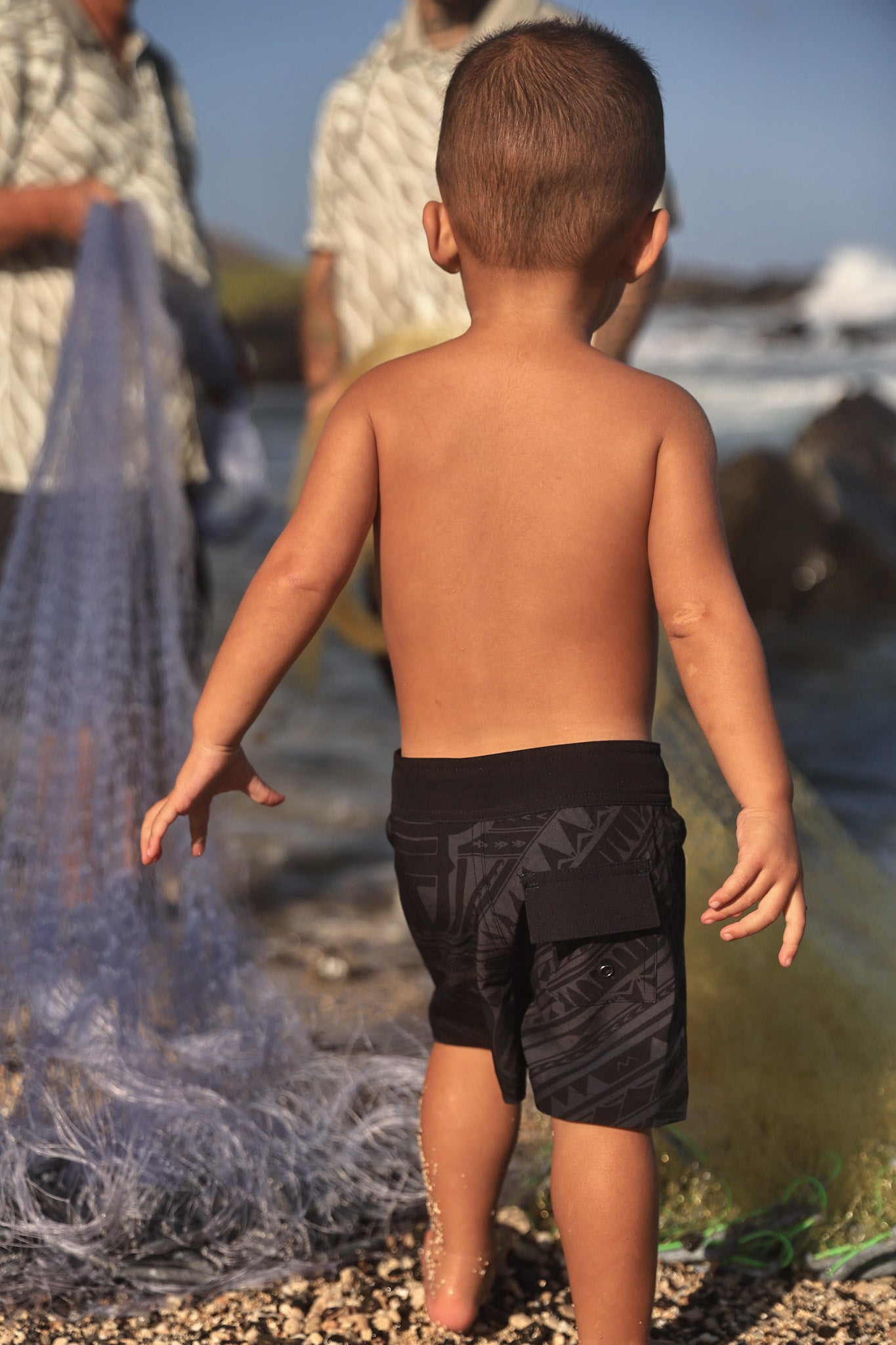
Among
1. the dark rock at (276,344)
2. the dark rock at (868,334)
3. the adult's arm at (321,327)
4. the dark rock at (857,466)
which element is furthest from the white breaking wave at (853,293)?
the adult's arm at (321,327)

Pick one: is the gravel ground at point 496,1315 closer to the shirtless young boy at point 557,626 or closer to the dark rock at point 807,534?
the shirtless young boy at point 557,626

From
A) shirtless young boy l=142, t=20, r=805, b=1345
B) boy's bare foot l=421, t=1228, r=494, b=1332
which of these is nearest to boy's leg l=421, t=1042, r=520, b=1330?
boy's bare foot l=421, t=1228, r=494, b=1332

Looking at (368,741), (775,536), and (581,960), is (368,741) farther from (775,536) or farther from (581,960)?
(581,960)

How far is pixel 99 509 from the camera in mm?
2510

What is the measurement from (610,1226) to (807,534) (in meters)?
8.07

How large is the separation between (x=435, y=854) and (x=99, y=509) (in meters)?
1.21

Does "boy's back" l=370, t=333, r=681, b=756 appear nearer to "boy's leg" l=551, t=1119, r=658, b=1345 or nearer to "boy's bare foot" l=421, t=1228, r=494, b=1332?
"boy's leg" l=551, t=1119, r=658, b=1345

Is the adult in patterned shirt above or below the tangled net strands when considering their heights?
above

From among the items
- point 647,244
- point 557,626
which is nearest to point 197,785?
point 557,626

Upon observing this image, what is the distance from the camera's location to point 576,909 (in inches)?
60.7

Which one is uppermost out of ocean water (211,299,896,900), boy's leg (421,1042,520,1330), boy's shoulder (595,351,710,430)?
boy's shoulder (595,351,710,430)

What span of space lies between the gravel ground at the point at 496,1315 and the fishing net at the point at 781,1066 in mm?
68

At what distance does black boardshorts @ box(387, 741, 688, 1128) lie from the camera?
1555mm

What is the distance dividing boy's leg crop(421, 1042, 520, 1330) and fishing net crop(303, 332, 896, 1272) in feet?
1.17
